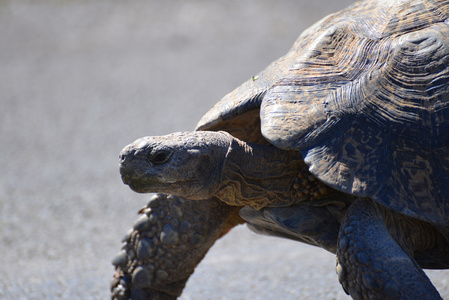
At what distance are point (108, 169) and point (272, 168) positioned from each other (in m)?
4.85

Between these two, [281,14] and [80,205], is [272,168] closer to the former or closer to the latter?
[80,205]

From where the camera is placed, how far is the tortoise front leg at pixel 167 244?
2785 millimetres

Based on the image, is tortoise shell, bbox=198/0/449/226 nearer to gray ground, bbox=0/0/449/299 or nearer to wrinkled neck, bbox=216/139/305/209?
wrinkled neck, bbox=216/139/305/209

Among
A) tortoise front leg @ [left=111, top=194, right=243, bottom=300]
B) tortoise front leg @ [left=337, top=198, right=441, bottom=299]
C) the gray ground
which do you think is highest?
the gray ground

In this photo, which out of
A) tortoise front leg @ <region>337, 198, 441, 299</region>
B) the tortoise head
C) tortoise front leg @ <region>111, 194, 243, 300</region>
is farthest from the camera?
tortoise front leg @ <region>111, 194, 243, 300</region>

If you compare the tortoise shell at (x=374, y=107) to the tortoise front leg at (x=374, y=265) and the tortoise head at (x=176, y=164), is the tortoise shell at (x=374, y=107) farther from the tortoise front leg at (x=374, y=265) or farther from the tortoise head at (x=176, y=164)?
the tortoise head at (x=176, y=164)

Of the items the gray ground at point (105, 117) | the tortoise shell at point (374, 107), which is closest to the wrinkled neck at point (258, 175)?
the tortoise shell at point (374, 107)

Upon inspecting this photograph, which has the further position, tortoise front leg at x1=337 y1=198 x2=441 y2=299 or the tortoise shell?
the tortoise shell

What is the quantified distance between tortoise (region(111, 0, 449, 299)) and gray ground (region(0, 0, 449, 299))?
3.03 ft

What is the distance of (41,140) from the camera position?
7.89 m

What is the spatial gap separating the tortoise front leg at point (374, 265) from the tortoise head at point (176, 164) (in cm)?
63

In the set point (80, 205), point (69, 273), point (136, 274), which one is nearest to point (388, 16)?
point (136, 274)

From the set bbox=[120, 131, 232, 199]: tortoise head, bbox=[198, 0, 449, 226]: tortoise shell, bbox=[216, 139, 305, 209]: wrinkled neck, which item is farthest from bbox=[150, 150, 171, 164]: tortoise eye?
bbox=[198, 0, 449, 226]: tortoise shell

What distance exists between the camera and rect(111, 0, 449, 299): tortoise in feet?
6.77
